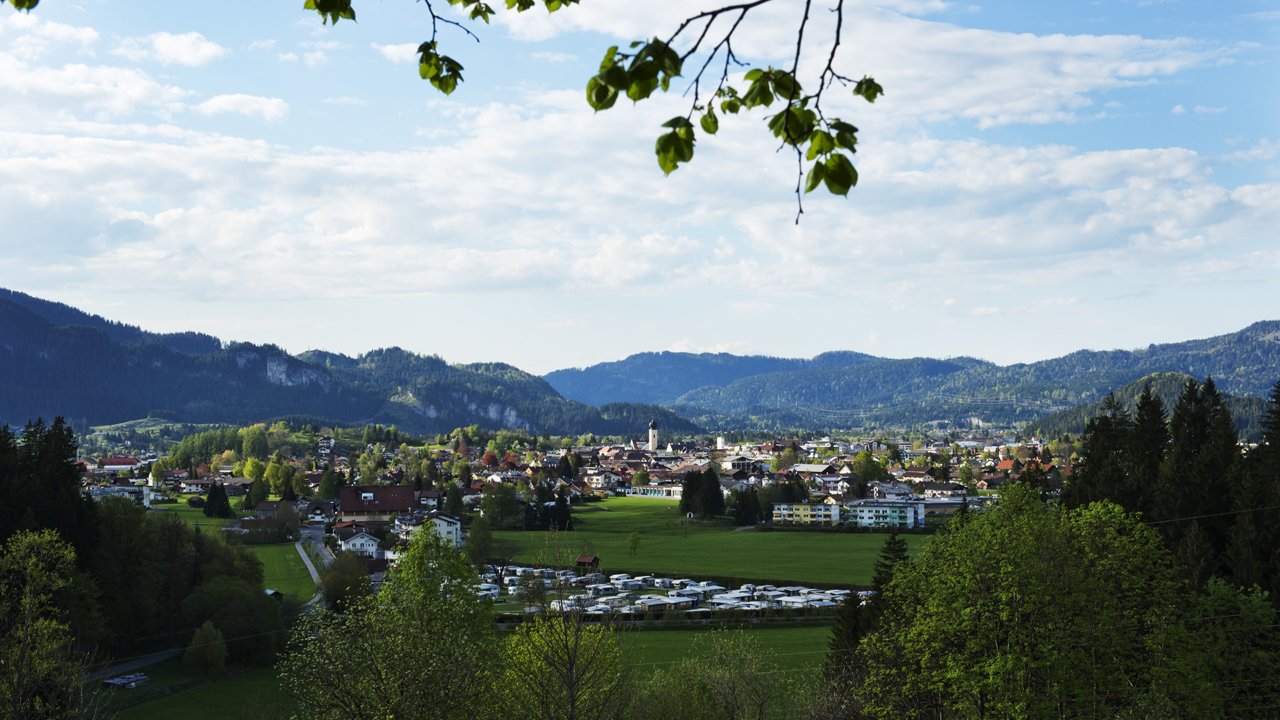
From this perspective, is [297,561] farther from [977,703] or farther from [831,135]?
[831,135]

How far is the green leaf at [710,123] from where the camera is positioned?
4.22 meters

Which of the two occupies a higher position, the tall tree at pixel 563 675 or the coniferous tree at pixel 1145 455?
the coniferous tree at pixel 1145 455

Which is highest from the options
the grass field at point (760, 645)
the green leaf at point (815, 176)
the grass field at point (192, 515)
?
the green leaf at point (815, 176)

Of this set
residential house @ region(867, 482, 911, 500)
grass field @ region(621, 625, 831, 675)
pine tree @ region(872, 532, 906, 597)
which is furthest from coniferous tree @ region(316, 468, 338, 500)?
pine tree @ region(872, 532, 906, 597)

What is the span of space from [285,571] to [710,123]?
60358 millimetres

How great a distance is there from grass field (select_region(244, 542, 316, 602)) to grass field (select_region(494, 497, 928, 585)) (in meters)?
11.8

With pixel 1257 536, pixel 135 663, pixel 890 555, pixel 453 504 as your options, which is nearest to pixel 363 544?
pixel 453 504

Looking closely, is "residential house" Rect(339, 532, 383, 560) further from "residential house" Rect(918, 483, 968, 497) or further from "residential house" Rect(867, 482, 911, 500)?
"residential house" Rect(918, 483, 968, 497)

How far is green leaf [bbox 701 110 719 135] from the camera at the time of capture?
4223 millimetres

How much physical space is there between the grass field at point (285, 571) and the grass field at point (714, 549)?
11.8 metres

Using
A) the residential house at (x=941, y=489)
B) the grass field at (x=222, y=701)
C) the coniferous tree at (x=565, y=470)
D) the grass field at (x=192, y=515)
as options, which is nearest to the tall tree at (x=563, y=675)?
the grass field at (x=222, y=701)

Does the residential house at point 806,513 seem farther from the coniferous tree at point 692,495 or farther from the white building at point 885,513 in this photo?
the coniferous tree at point 692,495

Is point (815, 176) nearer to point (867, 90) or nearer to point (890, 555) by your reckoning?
point (867, 90)

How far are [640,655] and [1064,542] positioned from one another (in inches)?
721
